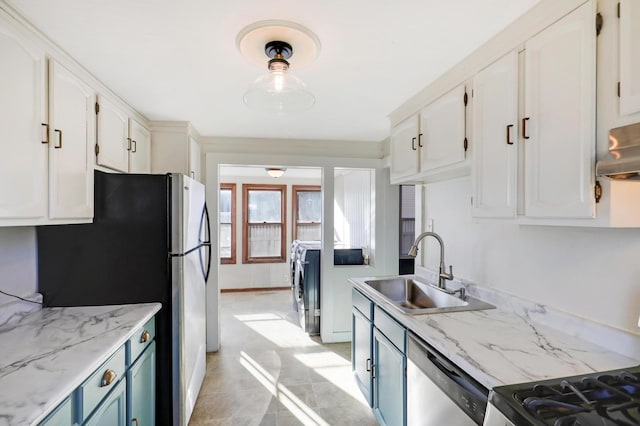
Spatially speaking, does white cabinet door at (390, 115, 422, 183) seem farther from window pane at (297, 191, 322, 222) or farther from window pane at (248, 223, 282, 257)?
window pane at (248, 223, 282, 257)

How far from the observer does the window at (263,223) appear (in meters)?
5.66

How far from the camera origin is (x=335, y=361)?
298 cm

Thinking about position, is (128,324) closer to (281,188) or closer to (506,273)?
(506,273)

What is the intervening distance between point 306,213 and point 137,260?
4160 millimetres

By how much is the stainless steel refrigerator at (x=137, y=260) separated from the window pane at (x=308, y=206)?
3.93m

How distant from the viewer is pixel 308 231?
19.3 feet

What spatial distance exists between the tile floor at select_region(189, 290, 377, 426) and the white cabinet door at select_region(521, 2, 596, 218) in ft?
6.26

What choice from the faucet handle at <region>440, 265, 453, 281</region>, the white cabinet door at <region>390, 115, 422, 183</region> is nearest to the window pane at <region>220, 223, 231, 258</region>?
the white cabinet door at <region>390, 115, 422, 183</region>

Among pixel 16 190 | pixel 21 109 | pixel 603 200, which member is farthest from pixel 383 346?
pixel 21 109

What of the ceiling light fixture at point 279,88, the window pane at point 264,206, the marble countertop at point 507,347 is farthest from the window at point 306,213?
the marble countertop at point 507,347

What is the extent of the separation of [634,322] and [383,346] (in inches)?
46.6

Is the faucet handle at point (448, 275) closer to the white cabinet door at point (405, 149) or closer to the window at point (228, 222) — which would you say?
the white cabinet door at point (405, 149)

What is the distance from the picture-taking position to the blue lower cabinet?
120 cm

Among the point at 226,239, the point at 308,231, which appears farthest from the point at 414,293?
the point at 226,239
